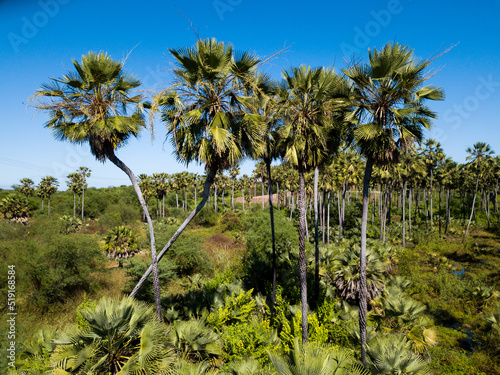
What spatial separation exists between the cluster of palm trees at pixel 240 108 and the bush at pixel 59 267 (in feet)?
37.0

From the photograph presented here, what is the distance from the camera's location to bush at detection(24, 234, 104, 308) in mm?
14852

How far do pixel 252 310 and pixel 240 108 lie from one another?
9673mm

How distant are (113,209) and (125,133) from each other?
4442cm

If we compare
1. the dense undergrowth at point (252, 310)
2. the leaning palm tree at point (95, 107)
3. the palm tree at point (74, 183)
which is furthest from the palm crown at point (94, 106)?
the palm tree at point (74, 183)

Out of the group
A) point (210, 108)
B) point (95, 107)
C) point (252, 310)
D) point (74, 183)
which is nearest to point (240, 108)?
point (210, 108)

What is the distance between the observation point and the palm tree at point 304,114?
27.9 feet

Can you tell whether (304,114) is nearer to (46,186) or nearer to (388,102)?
(388,102)

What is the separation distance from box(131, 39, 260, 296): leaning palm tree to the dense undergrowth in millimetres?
4365

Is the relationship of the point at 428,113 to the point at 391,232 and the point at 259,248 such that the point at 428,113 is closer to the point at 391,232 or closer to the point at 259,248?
the point at 259,248

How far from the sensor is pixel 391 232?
3528 centimetres

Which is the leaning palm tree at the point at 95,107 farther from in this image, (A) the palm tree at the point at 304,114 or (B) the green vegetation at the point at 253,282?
(A) the palm tree at the point at 304,114

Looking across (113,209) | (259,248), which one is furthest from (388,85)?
(113,209)

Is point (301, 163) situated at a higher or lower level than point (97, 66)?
lower

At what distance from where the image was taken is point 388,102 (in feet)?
25.9
